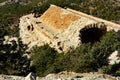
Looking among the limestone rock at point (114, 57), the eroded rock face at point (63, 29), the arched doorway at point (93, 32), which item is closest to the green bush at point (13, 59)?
the limestone rock at point (114, 57)

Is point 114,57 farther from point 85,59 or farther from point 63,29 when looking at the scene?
point 63,29

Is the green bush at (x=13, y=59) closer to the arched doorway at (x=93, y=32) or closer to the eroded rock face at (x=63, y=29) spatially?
the eroded rock face at (x=63, y=29)

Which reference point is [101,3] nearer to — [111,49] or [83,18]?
[83,18]

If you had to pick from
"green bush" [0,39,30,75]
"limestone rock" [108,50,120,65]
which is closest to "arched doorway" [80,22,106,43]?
"limestone rock" [108,50,120,65]

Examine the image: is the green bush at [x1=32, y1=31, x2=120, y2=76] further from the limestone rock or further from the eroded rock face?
the eroded rock face

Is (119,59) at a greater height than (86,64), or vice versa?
(86,64)

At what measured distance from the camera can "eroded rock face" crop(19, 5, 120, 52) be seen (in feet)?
101

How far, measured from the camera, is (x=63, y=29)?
33344mm

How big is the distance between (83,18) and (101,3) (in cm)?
2452

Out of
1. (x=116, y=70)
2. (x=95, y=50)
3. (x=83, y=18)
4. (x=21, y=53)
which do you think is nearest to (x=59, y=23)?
(x=83, y=18)

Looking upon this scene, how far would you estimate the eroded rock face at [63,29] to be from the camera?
30812mm

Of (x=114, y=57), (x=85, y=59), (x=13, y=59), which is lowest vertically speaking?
(x=13, y=59)

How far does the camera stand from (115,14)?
46812 mm

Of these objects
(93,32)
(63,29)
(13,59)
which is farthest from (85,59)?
(63,29)
